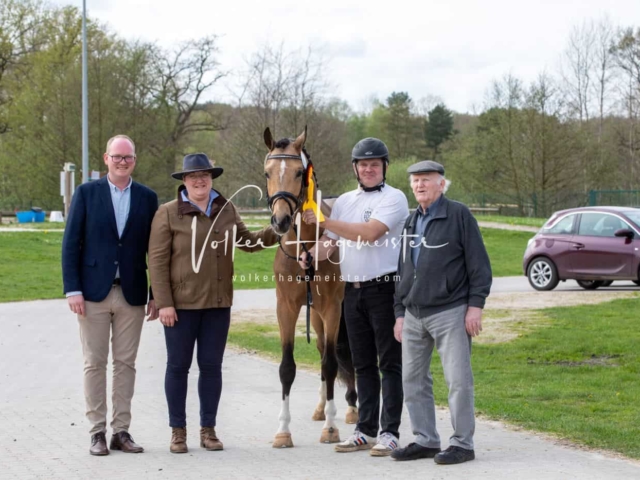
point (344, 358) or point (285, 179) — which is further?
→ point (344, 358)

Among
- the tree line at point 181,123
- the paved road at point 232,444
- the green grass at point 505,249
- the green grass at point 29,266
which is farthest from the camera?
the tree line at point 181,123

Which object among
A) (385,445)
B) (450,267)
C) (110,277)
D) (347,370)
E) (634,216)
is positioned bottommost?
(385,445)

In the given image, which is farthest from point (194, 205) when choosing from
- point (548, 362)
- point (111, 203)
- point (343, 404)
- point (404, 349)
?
point (548, 362)

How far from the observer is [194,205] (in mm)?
6906

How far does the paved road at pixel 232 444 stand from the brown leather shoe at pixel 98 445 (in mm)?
74

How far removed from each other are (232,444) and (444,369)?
1.83m

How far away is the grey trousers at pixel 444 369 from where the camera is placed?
630 cm

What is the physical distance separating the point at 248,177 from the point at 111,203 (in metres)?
28.1

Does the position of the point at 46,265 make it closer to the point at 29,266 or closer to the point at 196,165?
the point at 29,266

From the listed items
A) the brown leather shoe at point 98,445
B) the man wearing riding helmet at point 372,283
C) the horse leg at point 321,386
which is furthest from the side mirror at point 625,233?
the brown leather shoe at point 98,445

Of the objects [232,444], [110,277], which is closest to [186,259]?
[110,277]

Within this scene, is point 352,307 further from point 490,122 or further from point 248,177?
point 490,122

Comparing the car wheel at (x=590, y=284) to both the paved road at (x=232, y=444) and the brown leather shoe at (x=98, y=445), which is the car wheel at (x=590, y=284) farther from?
the brown leather shoe at (x=98, y=445)

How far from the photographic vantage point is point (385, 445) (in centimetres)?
664
